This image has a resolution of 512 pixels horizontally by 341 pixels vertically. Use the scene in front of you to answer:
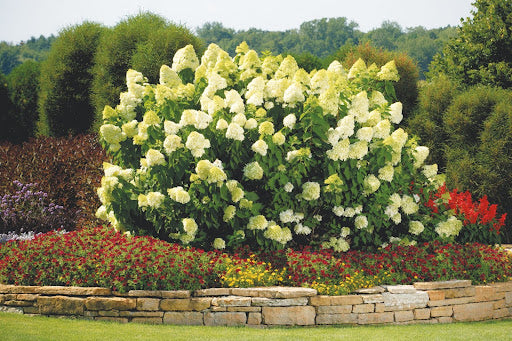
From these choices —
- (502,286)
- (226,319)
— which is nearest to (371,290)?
(226,319)

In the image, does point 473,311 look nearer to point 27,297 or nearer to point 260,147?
point 260,147

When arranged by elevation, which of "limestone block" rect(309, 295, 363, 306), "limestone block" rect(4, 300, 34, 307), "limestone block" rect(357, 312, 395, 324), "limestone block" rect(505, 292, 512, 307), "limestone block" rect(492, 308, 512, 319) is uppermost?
"limestone block" rect(309, 295, 363, 306)

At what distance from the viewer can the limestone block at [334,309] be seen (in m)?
6.38

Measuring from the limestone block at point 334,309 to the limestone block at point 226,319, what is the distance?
805 millimetres

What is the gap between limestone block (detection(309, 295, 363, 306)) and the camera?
21.0 feet

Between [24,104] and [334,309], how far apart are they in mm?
13729

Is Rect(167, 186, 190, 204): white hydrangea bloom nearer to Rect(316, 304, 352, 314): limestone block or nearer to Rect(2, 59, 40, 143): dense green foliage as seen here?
Rect(316, 304, 352, 314): limestone block

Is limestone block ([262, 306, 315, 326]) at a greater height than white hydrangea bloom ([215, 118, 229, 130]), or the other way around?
white hydrangea bloom ([215, 118, 229, 130])

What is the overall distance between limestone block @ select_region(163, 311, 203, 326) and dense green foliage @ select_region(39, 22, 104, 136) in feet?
29.7

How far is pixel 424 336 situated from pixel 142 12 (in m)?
10.8

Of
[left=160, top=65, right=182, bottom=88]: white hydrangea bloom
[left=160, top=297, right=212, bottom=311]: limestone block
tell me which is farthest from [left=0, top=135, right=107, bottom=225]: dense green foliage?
[left=160, top=297, right=212, bottom=311]: limestone block

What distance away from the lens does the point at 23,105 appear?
1745cm

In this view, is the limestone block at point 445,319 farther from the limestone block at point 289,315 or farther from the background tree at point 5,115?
the background tree at point 5,115

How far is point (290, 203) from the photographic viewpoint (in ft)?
24.1
